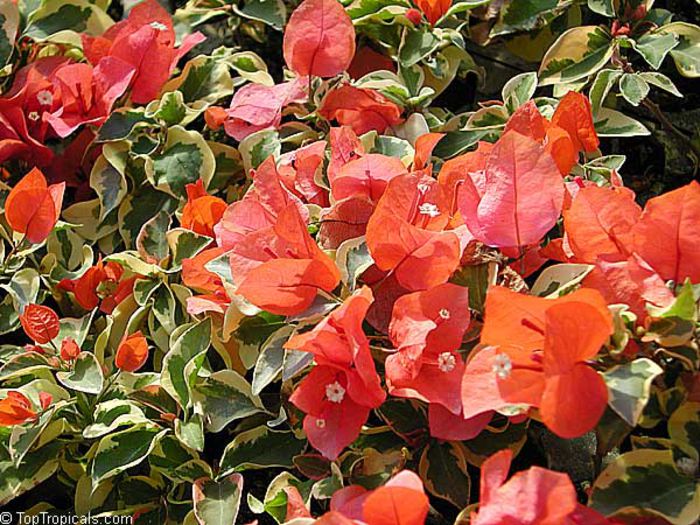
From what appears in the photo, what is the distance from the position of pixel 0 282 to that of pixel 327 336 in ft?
1.72

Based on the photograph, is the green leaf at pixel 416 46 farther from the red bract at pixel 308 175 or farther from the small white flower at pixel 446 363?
the small white flower at pixel 446 363

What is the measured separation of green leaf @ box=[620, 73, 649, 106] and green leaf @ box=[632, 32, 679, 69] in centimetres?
2

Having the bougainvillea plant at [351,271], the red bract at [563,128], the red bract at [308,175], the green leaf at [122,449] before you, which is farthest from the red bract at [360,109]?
the green leaf at [122,449]

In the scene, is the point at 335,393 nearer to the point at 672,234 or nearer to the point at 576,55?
the point at 672,234

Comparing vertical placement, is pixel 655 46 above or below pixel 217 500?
above

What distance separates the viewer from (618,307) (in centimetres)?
66

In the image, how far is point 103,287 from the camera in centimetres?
103

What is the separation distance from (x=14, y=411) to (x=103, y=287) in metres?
0.20

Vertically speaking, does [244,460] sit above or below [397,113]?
below

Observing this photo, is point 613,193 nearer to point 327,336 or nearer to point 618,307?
point 618,307

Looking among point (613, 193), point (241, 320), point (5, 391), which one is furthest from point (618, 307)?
point (5, 391)

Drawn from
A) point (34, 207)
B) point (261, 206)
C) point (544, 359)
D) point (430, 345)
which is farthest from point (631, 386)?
point (34, 207)

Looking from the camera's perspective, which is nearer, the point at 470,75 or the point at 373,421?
the point at 373,421

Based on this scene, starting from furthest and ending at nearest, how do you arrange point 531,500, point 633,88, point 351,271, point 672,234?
point 633,88
point 351,271
point 672,234
point 531,500
